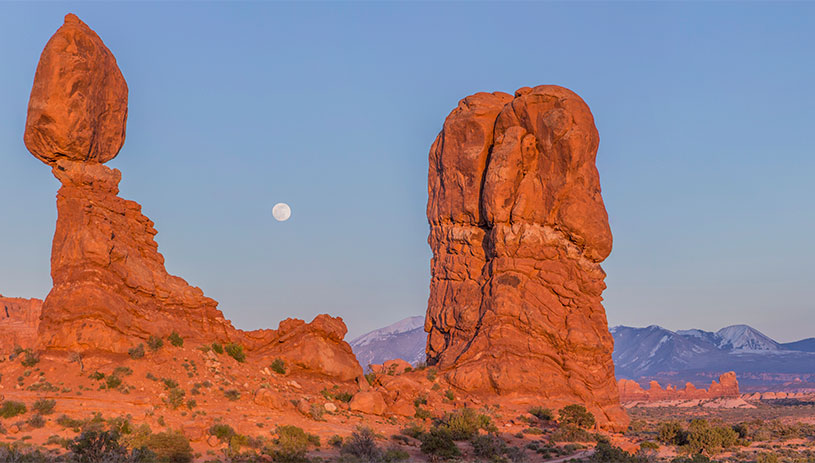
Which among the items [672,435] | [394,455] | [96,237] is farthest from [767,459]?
[96,237]

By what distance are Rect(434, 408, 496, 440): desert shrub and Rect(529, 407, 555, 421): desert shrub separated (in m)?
3.56

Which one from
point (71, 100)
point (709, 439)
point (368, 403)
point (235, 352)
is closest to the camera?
point (71, 100)

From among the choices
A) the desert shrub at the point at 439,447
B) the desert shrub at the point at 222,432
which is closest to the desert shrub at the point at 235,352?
the desert shrub at the point at 222,432

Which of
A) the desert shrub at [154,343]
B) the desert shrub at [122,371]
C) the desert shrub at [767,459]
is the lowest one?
the desert shrub at [767,459]

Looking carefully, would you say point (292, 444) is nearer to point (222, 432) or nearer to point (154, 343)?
point (222, 432)

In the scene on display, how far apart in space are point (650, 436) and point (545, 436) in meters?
8.79

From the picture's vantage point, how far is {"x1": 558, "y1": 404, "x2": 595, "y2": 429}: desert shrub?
124 ft

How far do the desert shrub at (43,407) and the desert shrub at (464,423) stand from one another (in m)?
16.9

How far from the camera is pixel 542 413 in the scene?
3828 cm

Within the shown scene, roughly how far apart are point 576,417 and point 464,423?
25.7 feet

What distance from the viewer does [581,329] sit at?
42.3 metres

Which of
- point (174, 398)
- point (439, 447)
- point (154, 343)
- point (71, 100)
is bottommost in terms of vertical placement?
point (439, 447)

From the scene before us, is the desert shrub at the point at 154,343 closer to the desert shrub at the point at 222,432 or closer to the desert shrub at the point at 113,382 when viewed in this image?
the desert shrub at the point at 113,382

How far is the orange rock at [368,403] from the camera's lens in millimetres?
35062
